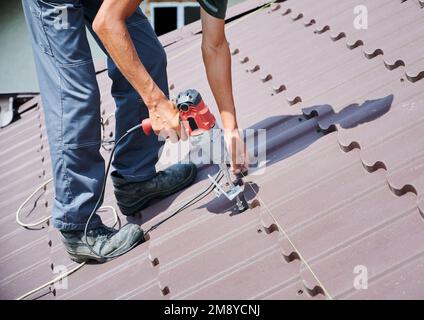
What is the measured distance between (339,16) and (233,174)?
160 centimetres

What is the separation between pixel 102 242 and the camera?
127 inches

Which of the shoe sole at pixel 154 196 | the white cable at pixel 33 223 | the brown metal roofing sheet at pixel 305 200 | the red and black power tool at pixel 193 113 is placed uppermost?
the red and black power tool at pixel 193 113

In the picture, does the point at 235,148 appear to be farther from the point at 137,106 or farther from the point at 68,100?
the point at 68,100

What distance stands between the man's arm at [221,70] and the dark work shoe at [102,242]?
2.04 ft

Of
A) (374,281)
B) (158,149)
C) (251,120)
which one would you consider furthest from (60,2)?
(374,281)

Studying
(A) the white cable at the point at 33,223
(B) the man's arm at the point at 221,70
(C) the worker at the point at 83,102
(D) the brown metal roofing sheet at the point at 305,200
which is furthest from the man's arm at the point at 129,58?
(A) the white cable at the point at 33,223

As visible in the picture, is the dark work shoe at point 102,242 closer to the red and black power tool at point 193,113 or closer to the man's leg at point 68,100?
the man's leg at point 68,100

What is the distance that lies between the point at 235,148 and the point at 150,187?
63cm

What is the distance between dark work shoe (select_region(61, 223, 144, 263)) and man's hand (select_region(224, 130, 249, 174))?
1.94 ft

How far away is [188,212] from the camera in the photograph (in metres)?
3.27

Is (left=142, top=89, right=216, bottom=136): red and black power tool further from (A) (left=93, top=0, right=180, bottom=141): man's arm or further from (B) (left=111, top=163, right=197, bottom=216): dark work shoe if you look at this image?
(B) (left=111, top=163, right=197, bottom=216): dark work shoe

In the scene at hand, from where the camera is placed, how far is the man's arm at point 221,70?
2926 millimetres

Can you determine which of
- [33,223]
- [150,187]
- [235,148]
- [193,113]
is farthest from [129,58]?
[33,223]

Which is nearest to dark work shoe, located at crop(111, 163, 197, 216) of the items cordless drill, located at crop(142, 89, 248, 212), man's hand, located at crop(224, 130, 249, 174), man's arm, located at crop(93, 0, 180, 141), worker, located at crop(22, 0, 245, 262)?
worker, located at crop(22, 0, 245, 262)
